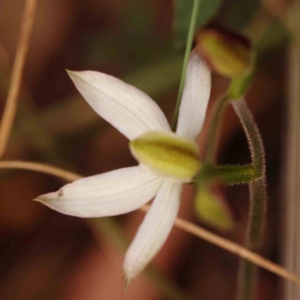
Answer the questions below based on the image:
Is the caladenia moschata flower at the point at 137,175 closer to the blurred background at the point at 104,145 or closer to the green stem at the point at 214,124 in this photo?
the green stem at the point at 214,124

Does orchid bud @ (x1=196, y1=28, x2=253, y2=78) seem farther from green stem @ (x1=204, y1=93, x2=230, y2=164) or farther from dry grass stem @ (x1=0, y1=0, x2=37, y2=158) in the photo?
dry grass stem @ (x1=0, y1=0, x2=37, y2=158)

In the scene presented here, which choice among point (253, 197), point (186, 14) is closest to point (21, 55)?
point (186, 14)

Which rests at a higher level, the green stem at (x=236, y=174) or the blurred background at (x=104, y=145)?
the blurred background at (x=104, y=145)

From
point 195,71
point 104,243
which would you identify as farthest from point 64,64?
point 195,71

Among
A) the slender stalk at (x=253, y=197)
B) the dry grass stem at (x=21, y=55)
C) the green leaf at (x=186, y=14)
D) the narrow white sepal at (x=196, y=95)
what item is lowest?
the slender stalk at (x=253, y=197)

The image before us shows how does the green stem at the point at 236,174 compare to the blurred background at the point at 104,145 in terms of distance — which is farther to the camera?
the blurred background at the point at 104,145

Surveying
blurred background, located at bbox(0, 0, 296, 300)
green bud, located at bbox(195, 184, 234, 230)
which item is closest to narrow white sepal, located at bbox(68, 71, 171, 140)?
green bud, located at bbox(195, 184, 234, 230)

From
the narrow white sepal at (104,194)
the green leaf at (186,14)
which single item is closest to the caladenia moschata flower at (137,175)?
the narrow white sepal at (104,194)
